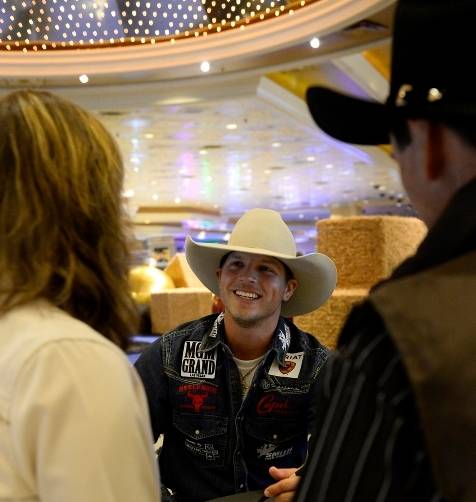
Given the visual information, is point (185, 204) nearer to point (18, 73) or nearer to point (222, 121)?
point (222, 121)

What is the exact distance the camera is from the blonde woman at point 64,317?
82 cm

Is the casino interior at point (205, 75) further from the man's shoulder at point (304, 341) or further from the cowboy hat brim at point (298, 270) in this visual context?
the man's shoulder at point (304, 341)

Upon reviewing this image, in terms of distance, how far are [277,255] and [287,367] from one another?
375 mm

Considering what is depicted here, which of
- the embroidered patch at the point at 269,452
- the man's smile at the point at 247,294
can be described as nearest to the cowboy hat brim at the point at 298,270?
the man's smile at the point at 247,294

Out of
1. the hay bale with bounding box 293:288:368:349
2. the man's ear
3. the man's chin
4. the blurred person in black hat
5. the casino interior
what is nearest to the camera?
the blurred person in black hat

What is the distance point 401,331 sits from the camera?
0.70m

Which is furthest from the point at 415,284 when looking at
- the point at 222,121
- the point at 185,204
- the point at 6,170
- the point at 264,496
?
the point at 185,204

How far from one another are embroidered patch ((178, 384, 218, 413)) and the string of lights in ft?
21.3

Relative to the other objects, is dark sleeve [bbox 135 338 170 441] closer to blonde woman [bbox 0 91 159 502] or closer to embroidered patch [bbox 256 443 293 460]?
embroidered patch [bbox 256 443 293 460]

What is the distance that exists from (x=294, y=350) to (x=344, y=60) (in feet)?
24.3

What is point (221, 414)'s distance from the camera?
6.64 feet

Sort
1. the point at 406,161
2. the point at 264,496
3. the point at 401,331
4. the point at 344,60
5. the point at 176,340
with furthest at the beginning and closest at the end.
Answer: the point at 344,60 → the point at 176,340 → the point at 264,496 → the point at 406,161 → the point at 401,331

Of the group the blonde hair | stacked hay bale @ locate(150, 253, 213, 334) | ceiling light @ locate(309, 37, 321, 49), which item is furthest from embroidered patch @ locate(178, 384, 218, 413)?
ceiling light @ locate(309, 37, 321, 49)

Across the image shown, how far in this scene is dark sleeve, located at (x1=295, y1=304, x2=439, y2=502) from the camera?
2.35ft
